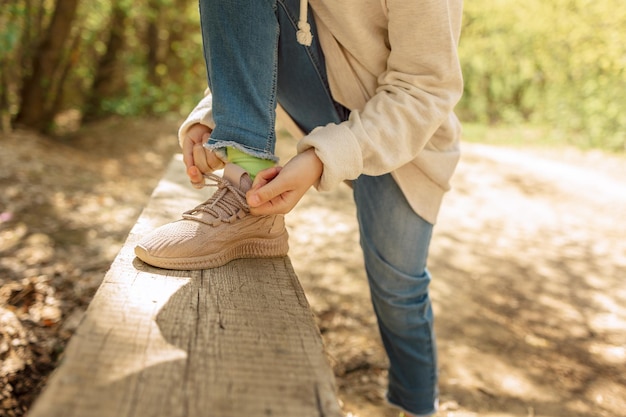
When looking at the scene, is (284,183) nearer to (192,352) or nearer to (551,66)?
(192,352)

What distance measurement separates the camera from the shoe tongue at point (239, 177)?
54.8 inches

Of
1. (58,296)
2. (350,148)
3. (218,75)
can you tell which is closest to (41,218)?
(58,296)

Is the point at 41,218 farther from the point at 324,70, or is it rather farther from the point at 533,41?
the point at 533,41

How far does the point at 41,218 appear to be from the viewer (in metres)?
3.29

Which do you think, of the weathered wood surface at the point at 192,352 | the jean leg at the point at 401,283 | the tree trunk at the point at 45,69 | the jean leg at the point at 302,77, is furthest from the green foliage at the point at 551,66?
the weathered wood surface at the point at 192,352

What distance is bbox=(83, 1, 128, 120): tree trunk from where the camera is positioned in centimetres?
740

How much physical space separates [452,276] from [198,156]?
6.86 ft

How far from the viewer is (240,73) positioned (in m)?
1.41

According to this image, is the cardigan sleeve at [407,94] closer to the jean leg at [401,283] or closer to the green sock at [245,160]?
the green sock at [245,160]

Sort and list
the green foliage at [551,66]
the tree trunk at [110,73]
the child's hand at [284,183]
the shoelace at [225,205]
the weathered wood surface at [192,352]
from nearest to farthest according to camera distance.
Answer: the weathered wood surface at [192,352]
the child's hand at [284,183]
the shoelace at [225,205]
the tree trunk at [110,73]
the green foliage at [551,66]

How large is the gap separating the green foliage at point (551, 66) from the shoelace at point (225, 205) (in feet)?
23.1

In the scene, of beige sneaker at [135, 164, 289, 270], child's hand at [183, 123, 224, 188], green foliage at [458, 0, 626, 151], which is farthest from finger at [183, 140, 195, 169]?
green foliage at [458, 0, 626, 151]

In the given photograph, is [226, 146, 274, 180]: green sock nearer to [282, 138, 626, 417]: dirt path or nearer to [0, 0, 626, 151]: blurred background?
[282, 138, 626, 417]: dirt path

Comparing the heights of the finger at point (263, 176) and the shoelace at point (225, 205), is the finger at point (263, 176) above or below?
above
